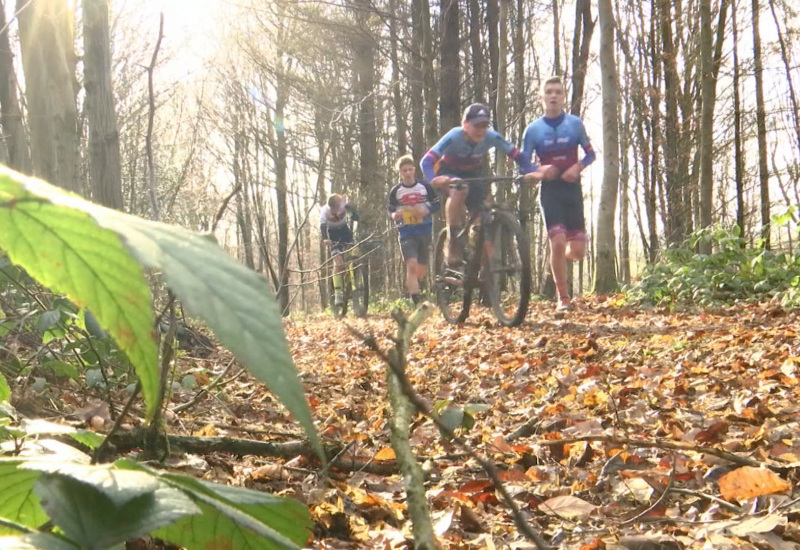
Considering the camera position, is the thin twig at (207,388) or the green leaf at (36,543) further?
the thin twig at (207,388)

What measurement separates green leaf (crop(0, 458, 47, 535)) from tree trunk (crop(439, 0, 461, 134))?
41.6 feet

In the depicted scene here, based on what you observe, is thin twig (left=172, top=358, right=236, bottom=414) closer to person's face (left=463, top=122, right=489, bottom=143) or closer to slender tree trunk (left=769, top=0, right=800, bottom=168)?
person's face (left=463, top=122, right=489, bottom=143)

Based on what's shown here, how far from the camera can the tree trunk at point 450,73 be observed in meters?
12.8

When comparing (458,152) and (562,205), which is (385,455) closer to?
(562,205)

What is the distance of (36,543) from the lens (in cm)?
37

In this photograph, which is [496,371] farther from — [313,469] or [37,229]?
[37,229]

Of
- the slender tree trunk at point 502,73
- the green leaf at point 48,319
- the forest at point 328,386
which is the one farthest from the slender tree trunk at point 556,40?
the green leaf at point 48,319

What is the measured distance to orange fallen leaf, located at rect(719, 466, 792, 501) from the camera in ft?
4.98

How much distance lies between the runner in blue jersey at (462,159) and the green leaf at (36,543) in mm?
6124

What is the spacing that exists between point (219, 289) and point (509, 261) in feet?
19.0

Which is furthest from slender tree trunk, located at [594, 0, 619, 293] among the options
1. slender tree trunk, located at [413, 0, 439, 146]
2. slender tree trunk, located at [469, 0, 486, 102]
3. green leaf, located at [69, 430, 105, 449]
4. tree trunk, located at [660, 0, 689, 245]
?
green leaf, located at [69, 430, 105, 449]

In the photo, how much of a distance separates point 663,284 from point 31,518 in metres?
7.61

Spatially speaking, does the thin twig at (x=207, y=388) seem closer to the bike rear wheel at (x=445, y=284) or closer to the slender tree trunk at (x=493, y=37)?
the bike rear wheel at (x=445, y=284)

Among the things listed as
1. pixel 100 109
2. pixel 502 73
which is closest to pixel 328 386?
pixel 100 109
